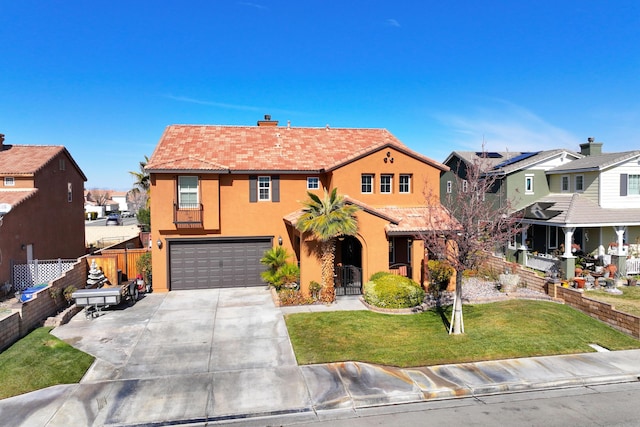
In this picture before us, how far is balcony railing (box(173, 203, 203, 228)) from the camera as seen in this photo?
20094mm

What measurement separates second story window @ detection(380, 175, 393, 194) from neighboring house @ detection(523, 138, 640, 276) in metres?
9.02

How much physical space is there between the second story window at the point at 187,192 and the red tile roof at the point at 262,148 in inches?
29.3

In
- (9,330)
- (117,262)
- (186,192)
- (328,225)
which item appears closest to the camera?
(9,330)

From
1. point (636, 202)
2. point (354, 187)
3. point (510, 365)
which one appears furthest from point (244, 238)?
point (636, 202)

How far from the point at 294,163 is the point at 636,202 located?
63.6 ft

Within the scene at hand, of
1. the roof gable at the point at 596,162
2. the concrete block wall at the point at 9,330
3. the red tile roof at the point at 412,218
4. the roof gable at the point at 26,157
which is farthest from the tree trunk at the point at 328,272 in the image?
the roof gable at the point at 26,157

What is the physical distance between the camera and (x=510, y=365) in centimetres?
1141

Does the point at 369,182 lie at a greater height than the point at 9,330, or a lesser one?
greater

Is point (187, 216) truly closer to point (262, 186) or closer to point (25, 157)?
point (262, 186)

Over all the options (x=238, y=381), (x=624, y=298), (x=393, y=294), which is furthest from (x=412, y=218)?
(x=238, y=381)

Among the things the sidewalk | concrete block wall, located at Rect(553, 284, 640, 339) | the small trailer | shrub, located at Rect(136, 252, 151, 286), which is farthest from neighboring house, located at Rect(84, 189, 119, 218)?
concrete block wall, located at Rect(553, 284, 640, 339)

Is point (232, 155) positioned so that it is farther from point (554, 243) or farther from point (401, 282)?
point (554, 243)

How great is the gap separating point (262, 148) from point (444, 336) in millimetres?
14289

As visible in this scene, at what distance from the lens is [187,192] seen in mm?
20547
